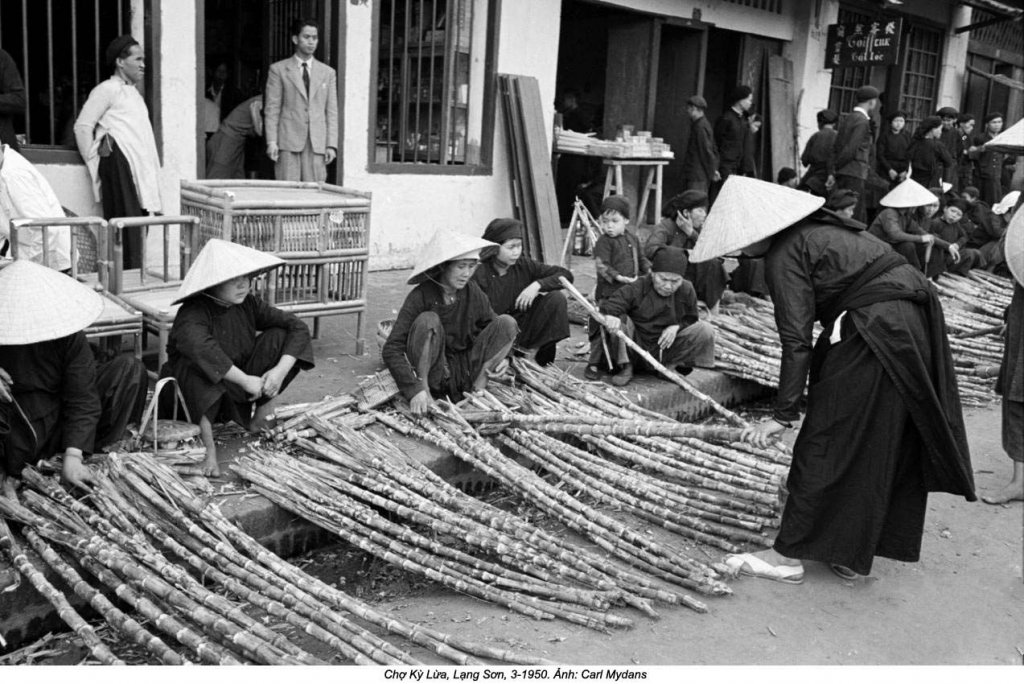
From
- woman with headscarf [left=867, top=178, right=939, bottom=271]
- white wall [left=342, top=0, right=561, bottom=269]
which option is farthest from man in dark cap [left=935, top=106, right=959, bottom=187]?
white wall [left=342, top=0, right=561, bottom=269]

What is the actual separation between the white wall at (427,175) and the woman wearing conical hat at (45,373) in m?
4.31

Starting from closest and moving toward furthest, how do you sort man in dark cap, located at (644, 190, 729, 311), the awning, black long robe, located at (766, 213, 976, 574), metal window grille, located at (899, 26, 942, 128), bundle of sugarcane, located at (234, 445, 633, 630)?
bundle of sugarcane, located at (234, 445, 633, 630) < black long robe, located at (766, 213, 976, 574) < man in dark cap, located at (644, 190, 729, 311) < metal window grille, located at (899, 26, 942, 128) < the awning

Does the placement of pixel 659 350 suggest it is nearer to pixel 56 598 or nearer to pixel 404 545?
pixel 404 545

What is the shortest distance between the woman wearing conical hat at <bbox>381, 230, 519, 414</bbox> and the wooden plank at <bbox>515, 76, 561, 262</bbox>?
153 inches

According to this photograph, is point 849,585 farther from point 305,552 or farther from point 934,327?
point 305,552

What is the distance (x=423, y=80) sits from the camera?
7996 millimetres

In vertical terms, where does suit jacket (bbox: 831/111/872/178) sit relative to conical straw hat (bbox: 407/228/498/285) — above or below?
above

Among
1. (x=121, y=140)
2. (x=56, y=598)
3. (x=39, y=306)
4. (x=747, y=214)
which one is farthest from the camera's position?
(x=121, y=140)

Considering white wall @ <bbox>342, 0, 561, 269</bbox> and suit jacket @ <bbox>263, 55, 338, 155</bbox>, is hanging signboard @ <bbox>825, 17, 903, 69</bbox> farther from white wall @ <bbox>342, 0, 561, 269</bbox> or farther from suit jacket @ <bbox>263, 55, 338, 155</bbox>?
suit jacket @ <bbox>263, 55, 338, 155</bbox>

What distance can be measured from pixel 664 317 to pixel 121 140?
3.26 meters

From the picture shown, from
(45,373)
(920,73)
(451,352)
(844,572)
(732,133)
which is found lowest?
(844,572)

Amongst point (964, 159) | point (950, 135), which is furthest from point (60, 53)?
point (964, 159)

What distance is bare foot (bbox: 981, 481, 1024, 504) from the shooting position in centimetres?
438

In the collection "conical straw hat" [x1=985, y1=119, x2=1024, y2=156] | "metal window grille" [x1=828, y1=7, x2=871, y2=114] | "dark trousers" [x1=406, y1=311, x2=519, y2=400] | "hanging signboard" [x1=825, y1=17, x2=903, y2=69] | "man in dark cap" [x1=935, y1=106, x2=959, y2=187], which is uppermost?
"hanging signboard" [x1=825, y1=17, x2=903, y2=69]
